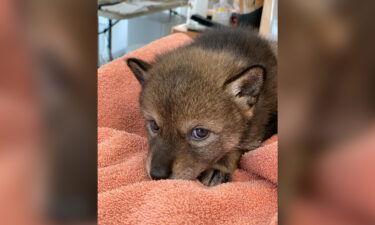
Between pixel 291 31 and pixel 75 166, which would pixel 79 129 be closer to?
pixel 75 166

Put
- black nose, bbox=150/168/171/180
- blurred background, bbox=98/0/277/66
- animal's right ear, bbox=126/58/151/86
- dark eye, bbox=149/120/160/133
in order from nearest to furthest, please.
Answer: black nose, bbox=150/168/171/180 → dark eye, bbox=149/120/160/133 → animal's right ear, bbox=126/58/151/86 → blurred background, bbox=98/0/277/66

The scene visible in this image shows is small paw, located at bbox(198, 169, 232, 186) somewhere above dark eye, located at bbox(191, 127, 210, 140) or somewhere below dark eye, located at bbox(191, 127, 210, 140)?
below

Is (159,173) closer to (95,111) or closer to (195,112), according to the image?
(195,112)

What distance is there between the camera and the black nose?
3.84 ft

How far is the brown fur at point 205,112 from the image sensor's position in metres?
1.31

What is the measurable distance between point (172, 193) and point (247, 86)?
0.67 m

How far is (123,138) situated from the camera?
4.55 ft

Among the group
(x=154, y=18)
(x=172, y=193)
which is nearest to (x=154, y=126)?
(x=172, y=193)

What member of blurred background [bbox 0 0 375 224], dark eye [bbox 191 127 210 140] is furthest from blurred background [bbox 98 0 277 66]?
blurred background [bbox 0 0 375 224]

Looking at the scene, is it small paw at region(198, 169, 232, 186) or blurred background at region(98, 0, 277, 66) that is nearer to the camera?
small paw at region(198, 169, 232, 186)

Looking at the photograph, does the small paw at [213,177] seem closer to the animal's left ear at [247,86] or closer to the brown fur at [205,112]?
the brown fur at [205,112]

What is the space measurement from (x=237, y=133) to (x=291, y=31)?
1.10 m

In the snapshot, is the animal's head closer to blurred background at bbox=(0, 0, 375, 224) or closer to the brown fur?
the brown fur

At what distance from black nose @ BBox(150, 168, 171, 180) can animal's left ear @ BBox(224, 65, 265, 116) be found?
1.38 feet
